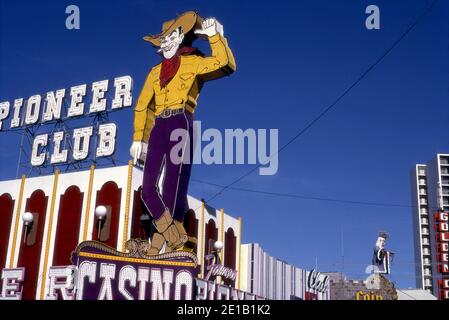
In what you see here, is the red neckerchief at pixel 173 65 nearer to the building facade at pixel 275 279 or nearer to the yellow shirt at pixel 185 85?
the yellow shirt at pixel 185 85

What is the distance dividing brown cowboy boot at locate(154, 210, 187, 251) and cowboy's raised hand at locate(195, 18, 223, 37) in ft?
35.3

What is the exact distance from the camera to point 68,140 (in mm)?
41156

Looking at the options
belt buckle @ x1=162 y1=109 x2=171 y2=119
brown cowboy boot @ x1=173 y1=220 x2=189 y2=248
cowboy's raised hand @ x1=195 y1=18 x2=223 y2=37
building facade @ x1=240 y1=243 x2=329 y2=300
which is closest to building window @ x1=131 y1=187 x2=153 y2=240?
brown cowboy boot @ x1=173 y1=220 x2=189 y2=248

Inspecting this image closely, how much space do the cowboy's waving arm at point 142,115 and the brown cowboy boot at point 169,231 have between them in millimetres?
4651

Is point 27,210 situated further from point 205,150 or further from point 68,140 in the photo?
point 205,150

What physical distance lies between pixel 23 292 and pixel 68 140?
11.0 meters

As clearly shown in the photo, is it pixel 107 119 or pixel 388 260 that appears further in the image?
pixel 388 260

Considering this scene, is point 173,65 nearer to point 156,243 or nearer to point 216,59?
point 216,59

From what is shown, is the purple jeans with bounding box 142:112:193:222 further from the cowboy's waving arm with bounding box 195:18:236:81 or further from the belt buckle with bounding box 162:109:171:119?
the cowboy's waving arm with bounding box 195:18:236:81

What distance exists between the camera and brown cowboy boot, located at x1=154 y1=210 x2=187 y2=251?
3212cm

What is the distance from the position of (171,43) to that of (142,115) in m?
4.79

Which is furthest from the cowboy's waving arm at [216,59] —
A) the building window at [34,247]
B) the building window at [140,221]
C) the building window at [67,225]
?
the building window at [34,247]

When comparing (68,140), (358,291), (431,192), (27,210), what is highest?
(431,192)
